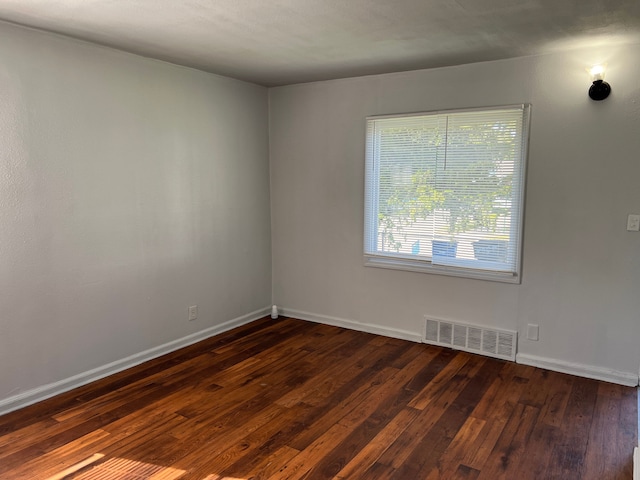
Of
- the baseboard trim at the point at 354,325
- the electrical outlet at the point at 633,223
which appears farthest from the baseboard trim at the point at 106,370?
the electrical outlet at the point at 633,223

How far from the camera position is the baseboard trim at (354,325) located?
14.1 feet

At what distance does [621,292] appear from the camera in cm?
Result: 336

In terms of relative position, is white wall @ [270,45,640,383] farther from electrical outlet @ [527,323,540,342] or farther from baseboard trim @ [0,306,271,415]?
baseboard trim @ [0,306,271,415]

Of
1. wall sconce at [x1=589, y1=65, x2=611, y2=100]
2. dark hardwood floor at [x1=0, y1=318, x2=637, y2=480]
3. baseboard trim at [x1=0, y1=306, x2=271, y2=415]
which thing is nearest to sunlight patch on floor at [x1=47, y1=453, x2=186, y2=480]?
dark hardwood floor at [x1=0, y1=318, x2=637, y2=480]

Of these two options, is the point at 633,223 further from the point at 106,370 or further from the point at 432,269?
the point at 106,370

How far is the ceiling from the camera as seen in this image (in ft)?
8.14

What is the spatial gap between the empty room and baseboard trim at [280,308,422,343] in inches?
0.9

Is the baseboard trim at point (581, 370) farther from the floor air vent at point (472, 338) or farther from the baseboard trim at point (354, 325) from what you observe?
the baseboard trim at point (354, 325)

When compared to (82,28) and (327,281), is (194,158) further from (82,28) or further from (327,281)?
(327,281)

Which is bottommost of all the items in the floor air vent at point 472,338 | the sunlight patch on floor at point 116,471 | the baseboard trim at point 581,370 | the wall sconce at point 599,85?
the sunlight patch on floor at point 116,471

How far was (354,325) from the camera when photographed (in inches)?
181

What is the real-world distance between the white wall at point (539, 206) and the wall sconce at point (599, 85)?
0.07 m

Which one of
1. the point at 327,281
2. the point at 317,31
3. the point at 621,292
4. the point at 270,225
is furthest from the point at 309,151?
the point at 621,292

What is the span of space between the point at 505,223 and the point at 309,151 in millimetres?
1965
